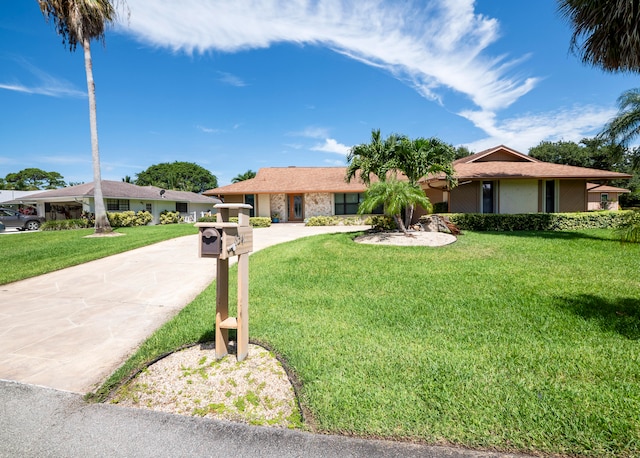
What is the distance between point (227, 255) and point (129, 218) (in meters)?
24.9

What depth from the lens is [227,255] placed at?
2773 millimetres

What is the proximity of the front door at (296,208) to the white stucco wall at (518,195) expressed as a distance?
14.0m

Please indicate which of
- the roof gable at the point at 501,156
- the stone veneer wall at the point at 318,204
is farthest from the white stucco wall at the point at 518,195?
the stone veneer wall at the point at 318,204

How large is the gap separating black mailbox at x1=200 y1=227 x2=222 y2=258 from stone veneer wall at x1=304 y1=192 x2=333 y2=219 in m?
21.1

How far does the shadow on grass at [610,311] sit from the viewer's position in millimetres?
3828

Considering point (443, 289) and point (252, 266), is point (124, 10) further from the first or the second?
point (443, 289)

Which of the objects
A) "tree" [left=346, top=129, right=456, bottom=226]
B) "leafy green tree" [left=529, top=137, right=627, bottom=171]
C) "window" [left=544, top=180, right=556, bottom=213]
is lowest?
"window" [left=544, top=180, right=556, bottom=213]

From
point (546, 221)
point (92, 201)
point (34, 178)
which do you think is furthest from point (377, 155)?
point (34, 178)

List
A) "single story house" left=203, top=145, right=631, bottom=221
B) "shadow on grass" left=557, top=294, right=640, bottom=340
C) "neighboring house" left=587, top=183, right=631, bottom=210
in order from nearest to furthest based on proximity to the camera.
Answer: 1. "shadow on grass" left=557, top=294, right=640, bottom=340
2. "single story house" left=203, top=145, right=631, bottom=221
3. "neighboring house" left=587, top=183, right=631, bottom=210

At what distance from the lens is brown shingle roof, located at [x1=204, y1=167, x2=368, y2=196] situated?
23.0m

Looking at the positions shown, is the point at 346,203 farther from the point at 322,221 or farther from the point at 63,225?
the point at 63,225

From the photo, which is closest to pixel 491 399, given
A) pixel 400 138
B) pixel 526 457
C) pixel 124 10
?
pixel 526 457

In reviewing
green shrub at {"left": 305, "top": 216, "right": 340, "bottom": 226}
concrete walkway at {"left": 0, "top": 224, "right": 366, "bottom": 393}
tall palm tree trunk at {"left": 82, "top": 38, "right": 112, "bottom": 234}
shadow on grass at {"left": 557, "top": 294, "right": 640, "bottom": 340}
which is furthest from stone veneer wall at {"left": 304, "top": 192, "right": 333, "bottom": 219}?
shadow on grass at {"left": 557, "top": 294, "right": 640, "bottom": 340}

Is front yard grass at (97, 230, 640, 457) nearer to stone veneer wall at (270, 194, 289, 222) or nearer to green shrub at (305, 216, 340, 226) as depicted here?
green shrub at (305, 216, 340, 226)
